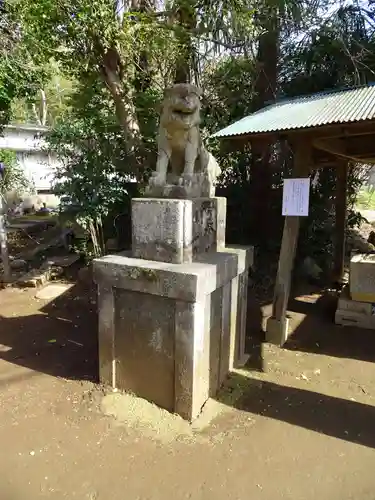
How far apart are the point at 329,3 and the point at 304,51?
97 centimetres

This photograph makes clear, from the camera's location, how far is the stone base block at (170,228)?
11.0 ft

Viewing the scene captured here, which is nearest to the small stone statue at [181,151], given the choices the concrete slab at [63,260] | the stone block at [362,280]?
the stone block at [362,280]

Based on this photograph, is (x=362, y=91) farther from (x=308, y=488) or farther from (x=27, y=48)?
(x=27, y=48)

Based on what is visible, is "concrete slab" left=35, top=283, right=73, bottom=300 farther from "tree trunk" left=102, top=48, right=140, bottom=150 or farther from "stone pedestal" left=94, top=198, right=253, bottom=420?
"stone pedestal" left=94, top=198, right=253, bottom=420

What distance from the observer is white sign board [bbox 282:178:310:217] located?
477cm

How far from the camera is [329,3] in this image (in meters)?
7.49

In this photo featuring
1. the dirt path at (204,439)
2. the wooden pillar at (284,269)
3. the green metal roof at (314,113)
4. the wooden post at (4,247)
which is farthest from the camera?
the wooden post at (4,247)

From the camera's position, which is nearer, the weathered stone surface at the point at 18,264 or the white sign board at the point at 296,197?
the white sign board at the point at 296,197

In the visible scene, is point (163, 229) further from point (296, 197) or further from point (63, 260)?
point (63, 260)

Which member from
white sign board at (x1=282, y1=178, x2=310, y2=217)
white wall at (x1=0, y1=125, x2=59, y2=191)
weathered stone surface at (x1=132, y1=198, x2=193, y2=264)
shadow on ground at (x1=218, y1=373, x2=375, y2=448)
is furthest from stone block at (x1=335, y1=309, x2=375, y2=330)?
white wall at (x1=0, y1=125, x2=59, y2=191)

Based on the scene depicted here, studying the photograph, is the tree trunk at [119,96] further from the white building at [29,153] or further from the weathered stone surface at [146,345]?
the white building at [29,153]

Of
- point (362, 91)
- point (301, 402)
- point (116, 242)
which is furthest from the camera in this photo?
point (116, 242)

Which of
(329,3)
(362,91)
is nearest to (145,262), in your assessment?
(362,91)

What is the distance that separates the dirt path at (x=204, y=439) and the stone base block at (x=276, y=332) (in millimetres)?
389
